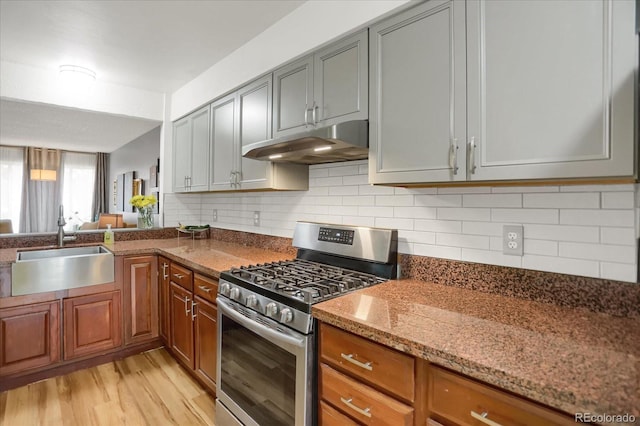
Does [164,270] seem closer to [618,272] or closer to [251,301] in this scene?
[251,301]

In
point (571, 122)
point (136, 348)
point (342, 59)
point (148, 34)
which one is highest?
point (148, 34)

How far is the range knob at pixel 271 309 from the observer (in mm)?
1465

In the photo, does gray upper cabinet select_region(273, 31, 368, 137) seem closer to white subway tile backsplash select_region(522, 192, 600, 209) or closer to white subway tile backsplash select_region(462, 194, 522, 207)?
white subway tile backsplash select_region(462, 194, 522, 207)

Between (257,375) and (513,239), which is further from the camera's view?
(257,375)

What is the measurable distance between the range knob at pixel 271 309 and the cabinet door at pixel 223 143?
133 centimetres

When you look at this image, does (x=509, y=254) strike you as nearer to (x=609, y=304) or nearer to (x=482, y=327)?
(x=609, y=304)

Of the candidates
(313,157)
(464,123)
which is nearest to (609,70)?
(464,123)

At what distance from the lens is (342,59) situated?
174 cm

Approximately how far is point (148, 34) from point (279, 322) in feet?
7.22

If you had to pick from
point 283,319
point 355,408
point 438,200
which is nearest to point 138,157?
point 283,319

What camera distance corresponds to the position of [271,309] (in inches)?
58.5

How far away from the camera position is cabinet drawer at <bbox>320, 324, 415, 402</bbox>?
104cm

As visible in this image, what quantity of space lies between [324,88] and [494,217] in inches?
42.3

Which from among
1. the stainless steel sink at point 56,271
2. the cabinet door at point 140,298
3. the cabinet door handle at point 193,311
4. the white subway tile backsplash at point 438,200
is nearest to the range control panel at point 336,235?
the white subway tile backsplash at point 438,200
